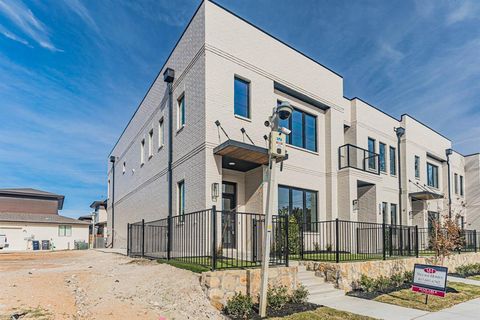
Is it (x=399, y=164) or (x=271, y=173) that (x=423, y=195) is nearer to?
(x=399, y=164)

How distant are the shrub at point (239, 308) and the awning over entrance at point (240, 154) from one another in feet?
14.3

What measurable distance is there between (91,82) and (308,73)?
14.2m

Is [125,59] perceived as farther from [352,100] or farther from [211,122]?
[352,100]

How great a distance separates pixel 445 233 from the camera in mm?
12680

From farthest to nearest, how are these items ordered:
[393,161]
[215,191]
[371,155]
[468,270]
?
[393,161] < [371,155] < [468,270] < [215,191]

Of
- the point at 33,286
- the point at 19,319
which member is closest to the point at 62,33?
the point at 33,286

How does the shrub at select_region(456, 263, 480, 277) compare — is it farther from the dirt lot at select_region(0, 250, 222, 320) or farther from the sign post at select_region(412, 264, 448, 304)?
the dirt lot at select_region(0, 250, 222, 320)

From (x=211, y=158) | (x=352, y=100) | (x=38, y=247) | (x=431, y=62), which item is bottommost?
(x=38, y=247)

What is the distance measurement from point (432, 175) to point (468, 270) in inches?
394

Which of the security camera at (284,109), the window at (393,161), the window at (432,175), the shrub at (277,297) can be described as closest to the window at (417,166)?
the window at (432,175)

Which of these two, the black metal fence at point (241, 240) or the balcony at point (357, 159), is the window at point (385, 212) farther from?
the black metal fence at point (241, 240)

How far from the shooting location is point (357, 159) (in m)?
16.1

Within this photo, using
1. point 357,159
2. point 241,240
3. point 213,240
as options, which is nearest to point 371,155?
point 357,159

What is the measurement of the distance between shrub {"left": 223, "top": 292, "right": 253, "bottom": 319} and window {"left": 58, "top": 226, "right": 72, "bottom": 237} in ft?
118
